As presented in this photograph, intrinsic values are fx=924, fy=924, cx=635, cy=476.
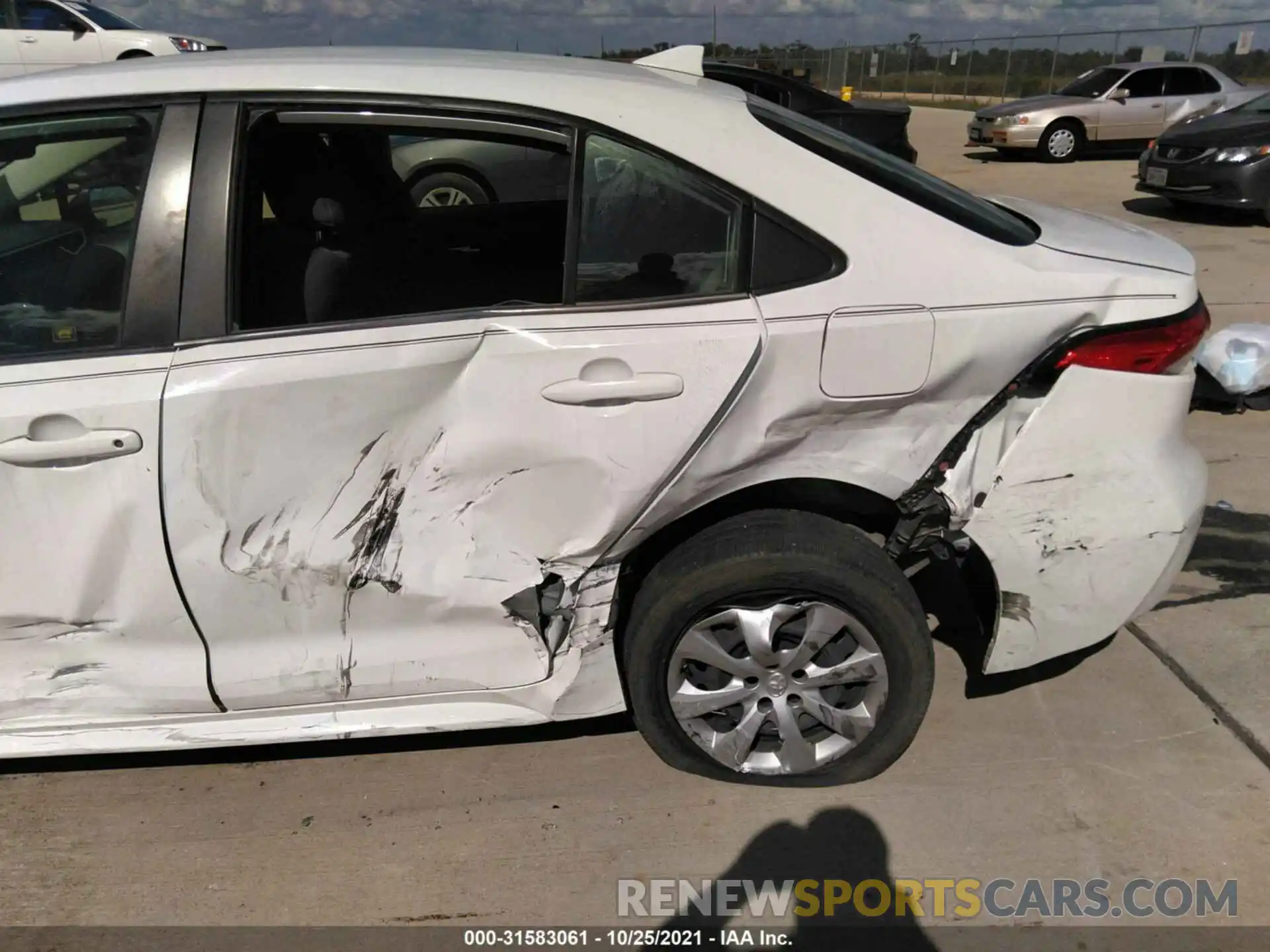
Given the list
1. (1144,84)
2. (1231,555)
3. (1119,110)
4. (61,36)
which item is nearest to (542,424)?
(1231,555)

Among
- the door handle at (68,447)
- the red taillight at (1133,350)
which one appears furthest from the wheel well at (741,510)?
the door handle at (68,447)

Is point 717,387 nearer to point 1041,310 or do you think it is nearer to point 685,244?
point 685,244

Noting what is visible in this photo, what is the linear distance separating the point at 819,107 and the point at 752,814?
7.13 m

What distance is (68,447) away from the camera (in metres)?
2.04

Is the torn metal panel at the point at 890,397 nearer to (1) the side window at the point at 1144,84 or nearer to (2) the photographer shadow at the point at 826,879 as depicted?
(2) the photographer shadow at the point at 826,879

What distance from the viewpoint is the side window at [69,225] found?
215 centimetres

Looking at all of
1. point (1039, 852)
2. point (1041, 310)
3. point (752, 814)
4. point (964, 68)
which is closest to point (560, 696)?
point (752, 814)

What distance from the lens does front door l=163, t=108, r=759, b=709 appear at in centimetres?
209

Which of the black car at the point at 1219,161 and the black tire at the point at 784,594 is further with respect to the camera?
the black car at the point at 1219,161

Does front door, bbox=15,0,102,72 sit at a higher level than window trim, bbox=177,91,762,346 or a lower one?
higher

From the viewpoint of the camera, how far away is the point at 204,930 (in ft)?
7.17

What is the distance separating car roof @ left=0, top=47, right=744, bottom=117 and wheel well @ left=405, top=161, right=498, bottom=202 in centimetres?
57

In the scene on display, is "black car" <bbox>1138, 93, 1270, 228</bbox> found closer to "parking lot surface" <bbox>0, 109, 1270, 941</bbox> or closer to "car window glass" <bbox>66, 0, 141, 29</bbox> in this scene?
"parking lot surface" <bbox>0, 109, 1270, 941</bbox>

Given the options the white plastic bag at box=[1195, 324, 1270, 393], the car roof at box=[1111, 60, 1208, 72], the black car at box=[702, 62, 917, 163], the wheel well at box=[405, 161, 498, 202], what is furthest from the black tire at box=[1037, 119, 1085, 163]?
the wheel well at box=[405, 161, 498, 202]
